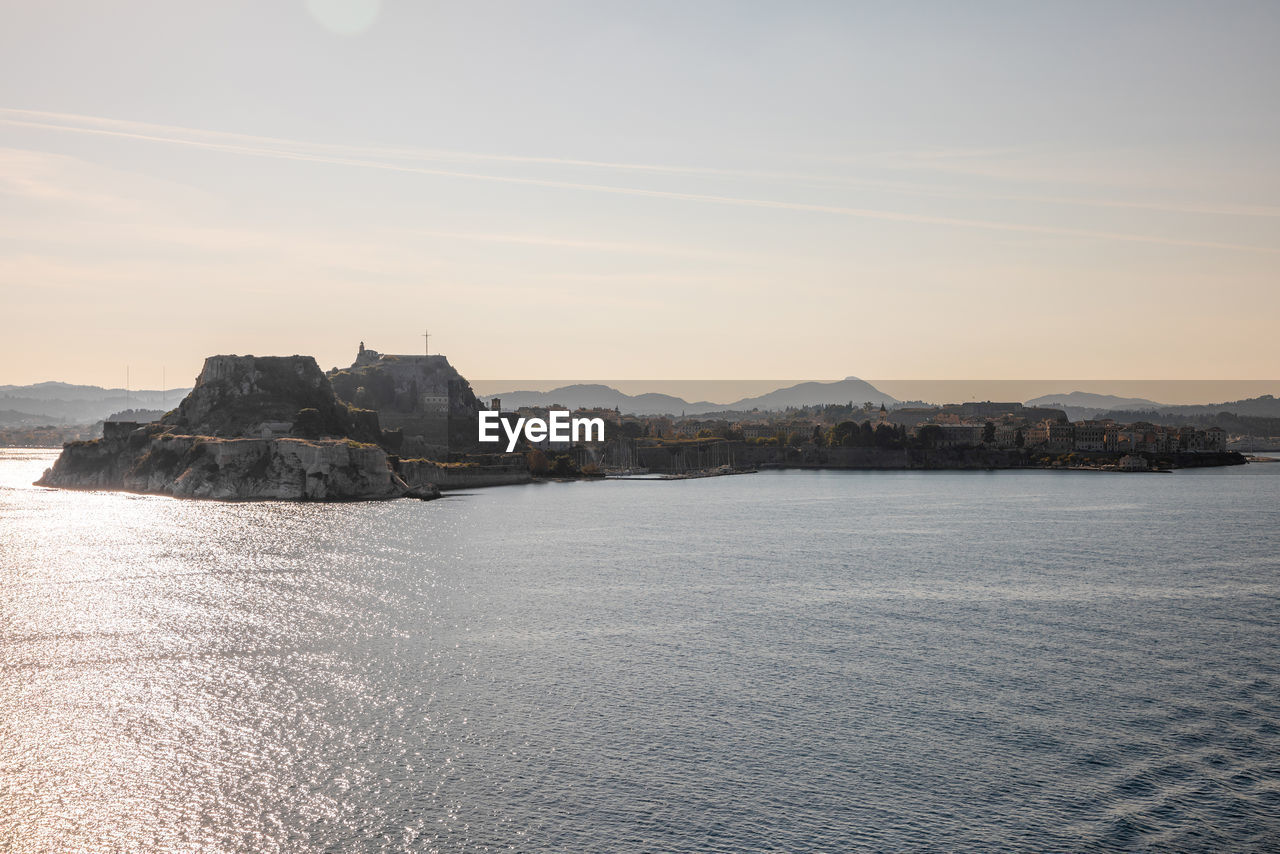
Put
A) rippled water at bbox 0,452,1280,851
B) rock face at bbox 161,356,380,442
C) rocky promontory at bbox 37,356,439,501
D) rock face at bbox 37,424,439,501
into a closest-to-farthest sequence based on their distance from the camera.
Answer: rippled water at bbox 0,452,1280,851 → rock face at bbox 37,424,439,501 → rocky promontory at bbox 37,356,439,501 → rock face at bbox 161,356,380,442

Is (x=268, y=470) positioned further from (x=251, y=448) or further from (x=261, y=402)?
(x=261, y=402)

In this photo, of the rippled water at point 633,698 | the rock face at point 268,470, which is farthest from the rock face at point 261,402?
the rippled water at point 633,698

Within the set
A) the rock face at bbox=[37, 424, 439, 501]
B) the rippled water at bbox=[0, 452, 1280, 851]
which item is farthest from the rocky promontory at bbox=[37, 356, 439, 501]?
the rippled water at bbox=[0, 452, 1280, 851]

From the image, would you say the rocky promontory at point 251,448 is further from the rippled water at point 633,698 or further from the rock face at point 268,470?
the rippled water at point 633,698

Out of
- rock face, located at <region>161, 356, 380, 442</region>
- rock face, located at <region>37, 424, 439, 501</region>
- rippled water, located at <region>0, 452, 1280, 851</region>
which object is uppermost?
rock face, located at <region>161, 356, 380, 442</region>

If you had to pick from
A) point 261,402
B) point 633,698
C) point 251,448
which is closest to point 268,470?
point 251,448

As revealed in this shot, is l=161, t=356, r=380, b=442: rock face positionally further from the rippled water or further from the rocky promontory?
the rippled water
